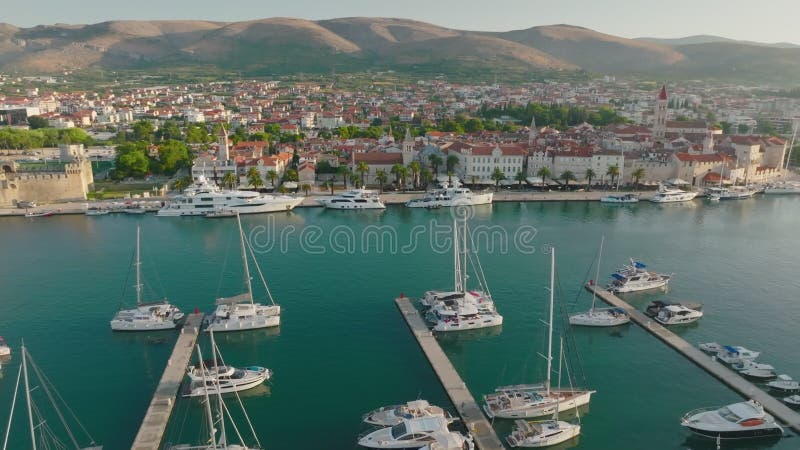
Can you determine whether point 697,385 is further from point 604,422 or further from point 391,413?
point 391,413

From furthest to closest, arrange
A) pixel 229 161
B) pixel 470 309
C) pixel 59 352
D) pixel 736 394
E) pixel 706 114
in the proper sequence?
pixel 706 114, pixel 229 161, pixel 470 309, pixel 59 352, pixel 736 394

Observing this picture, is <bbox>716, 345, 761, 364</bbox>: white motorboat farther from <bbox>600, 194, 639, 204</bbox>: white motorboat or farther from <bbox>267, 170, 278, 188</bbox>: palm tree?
<bbox>267, 170, 278, 188</bbox>: palm tree

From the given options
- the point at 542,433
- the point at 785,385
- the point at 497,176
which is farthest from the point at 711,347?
the point at 497,176

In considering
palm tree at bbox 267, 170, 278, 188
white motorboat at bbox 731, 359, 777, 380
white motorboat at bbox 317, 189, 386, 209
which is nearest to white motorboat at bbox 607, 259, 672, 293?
white motorboat at bbox 731, 359, 777, 380

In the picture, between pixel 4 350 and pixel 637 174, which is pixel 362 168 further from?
pixel 4 350

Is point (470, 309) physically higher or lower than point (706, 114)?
lower


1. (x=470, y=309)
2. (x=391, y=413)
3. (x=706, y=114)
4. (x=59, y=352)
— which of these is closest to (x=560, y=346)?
(x=470, y=309)
